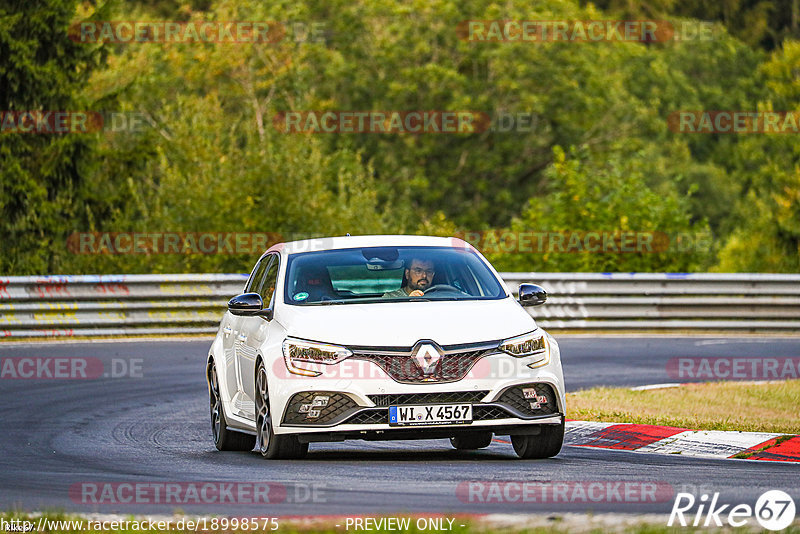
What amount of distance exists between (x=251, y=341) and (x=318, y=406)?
3.94ft

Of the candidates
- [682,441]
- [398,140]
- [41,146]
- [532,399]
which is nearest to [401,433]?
[532,399]

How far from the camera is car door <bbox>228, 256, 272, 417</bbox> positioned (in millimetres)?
11086

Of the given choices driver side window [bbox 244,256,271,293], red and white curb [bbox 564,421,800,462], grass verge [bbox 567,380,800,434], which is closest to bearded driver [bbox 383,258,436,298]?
driver side window [bbox 244,256,271,293]

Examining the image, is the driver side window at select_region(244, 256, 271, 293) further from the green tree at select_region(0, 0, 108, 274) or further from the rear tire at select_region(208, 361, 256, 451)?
the green tree at select_region(0, 0, 108, 274)

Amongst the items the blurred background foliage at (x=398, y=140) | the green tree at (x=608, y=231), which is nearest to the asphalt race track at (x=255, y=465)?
the green tree at (x=608, y=231)

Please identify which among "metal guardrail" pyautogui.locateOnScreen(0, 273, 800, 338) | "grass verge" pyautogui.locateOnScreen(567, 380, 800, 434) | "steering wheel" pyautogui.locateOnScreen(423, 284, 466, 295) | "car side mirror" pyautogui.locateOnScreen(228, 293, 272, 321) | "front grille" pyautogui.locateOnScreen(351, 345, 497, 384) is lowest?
"metal guardrail" pyautogui.locateOnScreen(0, 273, 800, 338)

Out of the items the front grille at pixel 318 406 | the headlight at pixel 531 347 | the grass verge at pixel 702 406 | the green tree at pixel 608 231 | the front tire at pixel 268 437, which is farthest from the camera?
the green tree at pixel 608 231

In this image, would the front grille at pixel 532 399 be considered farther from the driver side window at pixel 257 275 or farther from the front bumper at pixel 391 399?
the driver side window at pixel 257 275

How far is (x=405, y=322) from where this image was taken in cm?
985

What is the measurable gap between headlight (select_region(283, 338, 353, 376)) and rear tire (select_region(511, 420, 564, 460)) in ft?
4.87

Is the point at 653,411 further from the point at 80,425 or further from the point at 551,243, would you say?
the point at 551,243

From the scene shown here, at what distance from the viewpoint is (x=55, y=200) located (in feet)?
105

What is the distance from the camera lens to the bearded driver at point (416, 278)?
425 inches


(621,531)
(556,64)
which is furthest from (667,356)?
(556,64)
